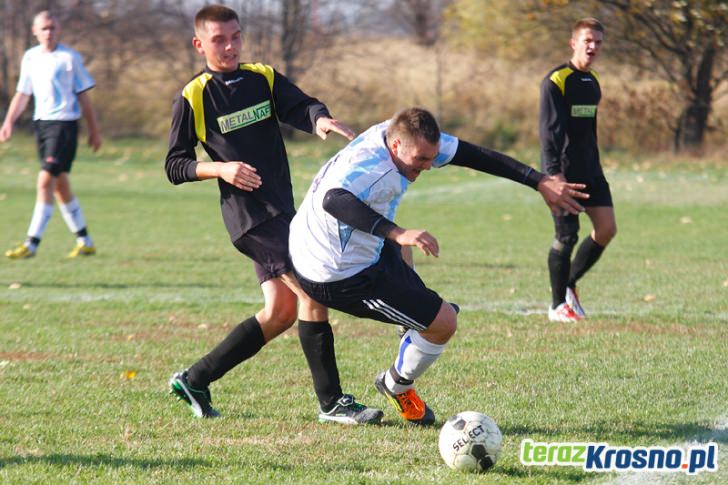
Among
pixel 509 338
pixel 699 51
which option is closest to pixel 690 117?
pixel 699 51

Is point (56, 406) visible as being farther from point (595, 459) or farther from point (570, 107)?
point (570, 107)

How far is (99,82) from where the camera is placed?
2717 cm

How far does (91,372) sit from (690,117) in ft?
58.4

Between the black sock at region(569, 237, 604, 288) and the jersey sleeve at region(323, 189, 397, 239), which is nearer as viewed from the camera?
the jersey sleeve at region(323, 189, 397, 239)

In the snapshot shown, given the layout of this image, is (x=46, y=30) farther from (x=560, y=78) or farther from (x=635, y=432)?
(x=635, y=432)

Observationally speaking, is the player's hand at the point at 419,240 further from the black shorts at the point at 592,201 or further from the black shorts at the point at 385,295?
the black shorts at the point at 592,201

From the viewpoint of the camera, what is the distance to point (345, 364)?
6.20 meters

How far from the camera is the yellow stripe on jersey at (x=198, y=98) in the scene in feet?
17.1

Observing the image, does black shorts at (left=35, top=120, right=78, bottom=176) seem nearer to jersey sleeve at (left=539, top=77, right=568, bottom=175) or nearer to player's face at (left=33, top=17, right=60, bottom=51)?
player's face at (left=33, top=17, right=60, bottom=51)

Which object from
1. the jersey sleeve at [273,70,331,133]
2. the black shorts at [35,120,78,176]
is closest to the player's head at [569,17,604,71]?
the jersey sleeve at [273,70,331,133]

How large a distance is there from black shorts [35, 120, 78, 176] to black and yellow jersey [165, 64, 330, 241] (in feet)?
18.6

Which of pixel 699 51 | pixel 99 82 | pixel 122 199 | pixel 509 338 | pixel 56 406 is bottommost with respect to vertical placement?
pixel 99 82

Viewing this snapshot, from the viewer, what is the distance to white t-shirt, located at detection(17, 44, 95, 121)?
10688mm

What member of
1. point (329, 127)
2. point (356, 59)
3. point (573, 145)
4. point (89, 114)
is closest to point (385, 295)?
point (329, 127)
